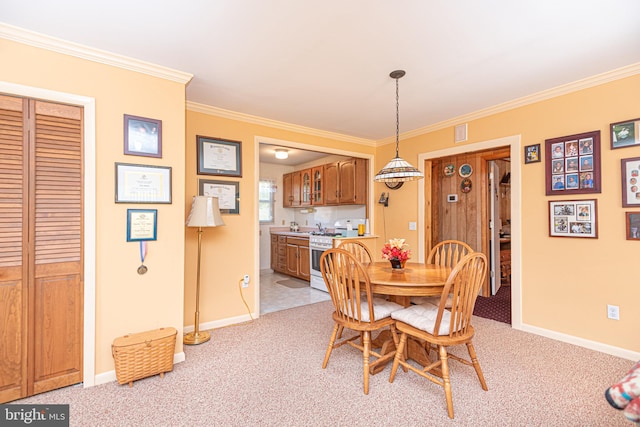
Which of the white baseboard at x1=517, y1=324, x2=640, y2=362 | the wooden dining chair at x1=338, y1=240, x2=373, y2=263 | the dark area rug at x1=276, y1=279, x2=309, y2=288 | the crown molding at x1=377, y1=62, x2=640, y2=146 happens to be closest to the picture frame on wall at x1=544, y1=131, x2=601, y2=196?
the crown molding at x1=377, y1=62, x2=640, y2=146

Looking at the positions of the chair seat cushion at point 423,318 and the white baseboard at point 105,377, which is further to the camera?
the white baseboard at point 105,377

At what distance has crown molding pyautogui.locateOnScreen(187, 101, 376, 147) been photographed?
319cm

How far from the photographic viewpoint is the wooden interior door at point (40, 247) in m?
1.90

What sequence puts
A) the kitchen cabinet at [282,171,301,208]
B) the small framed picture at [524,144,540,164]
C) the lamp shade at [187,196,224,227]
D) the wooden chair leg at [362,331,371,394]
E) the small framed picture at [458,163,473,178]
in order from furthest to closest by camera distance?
1. the kitchen cabinet at [282,171,301,208]
2. the small framed picture at [458,163,473,178]
3. the small framed picture at [524,144,540,164]
4. the lamp shade at [187,196,224,227]
5. the wooden chair leg at [362,331,371,394]

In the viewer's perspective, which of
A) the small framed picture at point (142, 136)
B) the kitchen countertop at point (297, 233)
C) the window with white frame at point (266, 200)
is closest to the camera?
the small framed picture at point (142, 136)

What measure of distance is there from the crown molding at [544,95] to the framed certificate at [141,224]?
11.0 feet

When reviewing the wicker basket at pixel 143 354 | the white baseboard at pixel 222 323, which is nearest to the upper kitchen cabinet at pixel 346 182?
the white baseboard at pixel 222 323

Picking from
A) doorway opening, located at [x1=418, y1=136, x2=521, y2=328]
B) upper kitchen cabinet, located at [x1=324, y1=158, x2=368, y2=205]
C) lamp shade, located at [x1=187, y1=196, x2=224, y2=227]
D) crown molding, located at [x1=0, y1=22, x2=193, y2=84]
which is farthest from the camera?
upper kitchen cabinet, located at [x1=324, y1=158, x2=368, y2=205]

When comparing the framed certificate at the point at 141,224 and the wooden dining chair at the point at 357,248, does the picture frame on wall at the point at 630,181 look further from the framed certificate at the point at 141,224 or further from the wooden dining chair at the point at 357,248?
the framed certificate at the point at 141,224

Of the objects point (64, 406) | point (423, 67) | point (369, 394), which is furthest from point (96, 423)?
point (423, 67)

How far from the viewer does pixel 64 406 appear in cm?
187

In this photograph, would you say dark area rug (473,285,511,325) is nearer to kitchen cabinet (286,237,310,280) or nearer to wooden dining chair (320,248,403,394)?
wooden dining chair (320,248,403,394)

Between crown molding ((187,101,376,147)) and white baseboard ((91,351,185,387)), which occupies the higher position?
crown molding ((187,101,376,147))

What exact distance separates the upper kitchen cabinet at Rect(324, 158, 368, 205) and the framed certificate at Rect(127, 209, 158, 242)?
10.4 feet
